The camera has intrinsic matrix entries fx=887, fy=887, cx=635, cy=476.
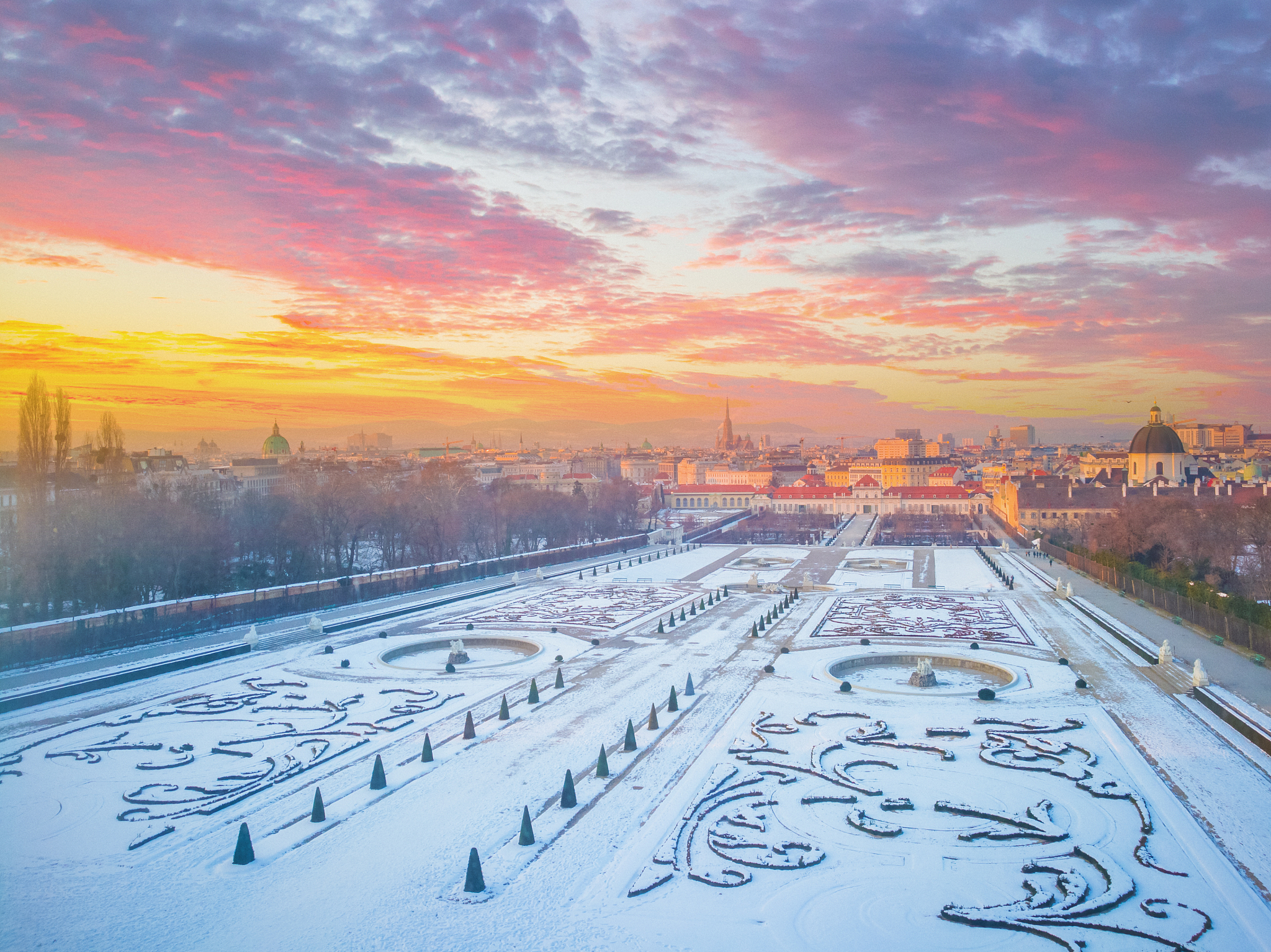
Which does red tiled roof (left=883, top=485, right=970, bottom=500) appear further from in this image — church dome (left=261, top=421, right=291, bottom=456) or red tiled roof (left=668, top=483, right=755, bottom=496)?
church dome (left=261, top=421, right=291, bottom=456)

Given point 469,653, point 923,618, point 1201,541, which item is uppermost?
point 1201,541

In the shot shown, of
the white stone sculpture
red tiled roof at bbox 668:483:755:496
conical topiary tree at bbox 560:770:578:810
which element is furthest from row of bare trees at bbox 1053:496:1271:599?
red tiled roof at bbox 668:483:755:496

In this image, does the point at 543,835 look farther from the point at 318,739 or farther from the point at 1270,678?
the point at 1270,678

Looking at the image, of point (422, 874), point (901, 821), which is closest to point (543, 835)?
point (422, 874)

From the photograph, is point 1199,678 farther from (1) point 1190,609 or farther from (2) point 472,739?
(2) point 472,739

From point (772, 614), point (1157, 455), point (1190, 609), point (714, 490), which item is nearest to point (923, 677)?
point (772, 614)

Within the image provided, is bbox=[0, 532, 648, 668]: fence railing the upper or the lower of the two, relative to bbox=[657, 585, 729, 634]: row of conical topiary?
upper
